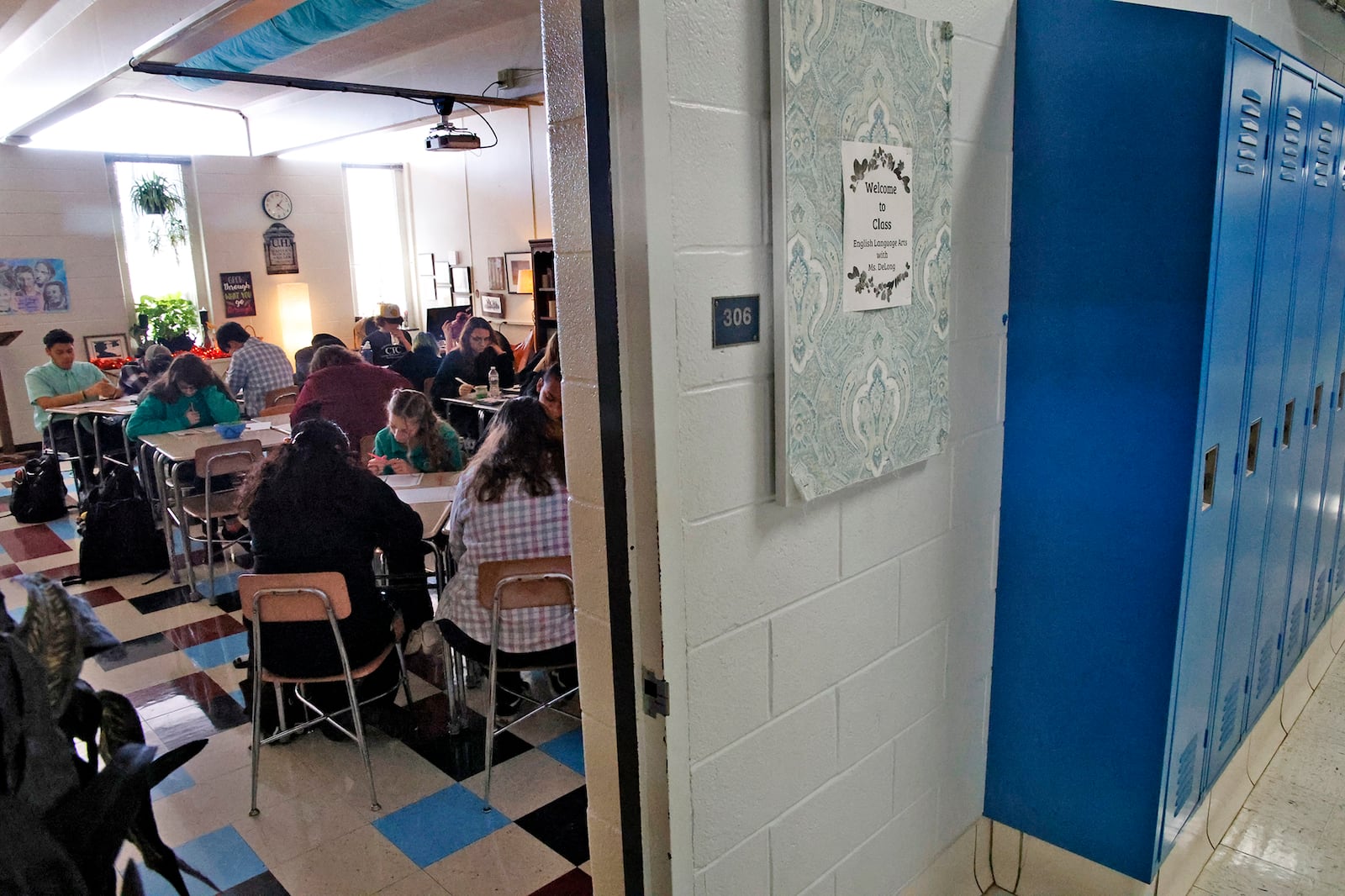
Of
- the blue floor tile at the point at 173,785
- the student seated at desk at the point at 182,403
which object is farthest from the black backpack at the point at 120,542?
the blue floor tile at the point at 173,785

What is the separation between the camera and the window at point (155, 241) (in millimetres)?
10117

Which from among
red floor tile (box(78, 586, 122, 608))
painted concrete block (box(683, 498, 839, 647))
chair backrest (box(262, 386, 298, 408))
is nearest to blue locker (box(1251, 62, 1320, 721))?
painted concrete block (box(683, 498, 839, 647))

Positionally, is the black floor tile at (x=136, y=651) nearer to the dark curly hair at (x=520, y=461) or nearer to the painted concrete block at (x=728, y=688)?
the dark curly hair at (x=520, y=461)

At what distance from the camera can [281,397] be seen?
624 centimetres

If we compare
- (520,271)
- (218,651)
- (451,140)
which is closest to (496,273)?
(520,271)

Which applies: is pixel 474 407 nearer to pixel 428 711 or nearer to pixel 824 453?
pixel 428 711

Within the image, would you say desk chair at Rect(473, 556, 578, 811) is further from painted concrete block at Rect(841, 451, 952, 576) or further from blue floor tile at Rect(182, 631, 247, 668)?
blue floor tile at Rect(182, 631, 247, 668)

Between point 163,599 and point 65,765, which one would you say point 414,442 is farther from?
point 65,765

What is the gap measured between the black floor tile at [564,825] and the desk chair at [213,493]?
8.50 ft

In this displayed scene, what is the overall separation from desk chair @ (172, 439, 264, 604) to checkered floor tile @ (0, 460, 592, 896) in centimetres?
74

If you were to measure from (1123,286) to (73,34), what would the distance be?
7483mm

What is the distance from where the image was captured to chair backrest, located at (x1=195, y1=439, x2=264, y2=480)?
452 cm

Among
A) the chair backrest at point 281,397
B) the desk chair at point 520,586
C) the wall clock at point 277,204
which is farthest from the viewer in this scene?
the wall clock at point 277,204

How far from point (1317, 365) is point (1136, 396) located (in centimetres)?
143
